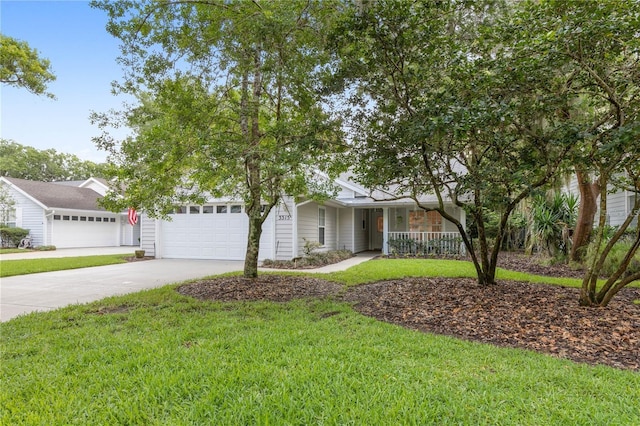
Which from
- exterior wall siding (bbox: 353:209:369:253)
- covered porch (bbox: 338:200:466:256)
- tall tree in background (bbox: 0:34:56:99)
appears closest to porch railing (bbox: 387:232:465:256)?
covered porch (bbox: 338:200:466:256)

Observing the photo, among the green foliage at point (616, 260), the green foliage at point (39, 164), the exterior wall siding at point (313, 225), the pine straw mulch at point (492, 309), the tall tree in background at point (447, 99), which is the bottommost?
the pine straw mulch at point (492, 309)

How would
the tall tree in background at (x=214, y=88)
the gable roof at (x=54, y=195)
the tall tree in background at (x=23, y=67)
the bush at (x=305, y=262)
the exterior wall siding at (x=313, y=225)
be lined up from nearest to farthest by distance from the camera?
1. the tall tree in background at (x=214, y=88)
2. the tall tree in background at (x=23, y=67)
3. the bush at (x=305, y=262)
4. the exterior wall siding at (x=313, y=225)
5. the gable roof at (x=54, y=195)

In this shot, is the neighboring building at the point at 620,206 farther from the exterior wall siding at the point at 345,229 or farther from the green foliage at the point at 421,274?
the exterior wall siding at the point at 345,229

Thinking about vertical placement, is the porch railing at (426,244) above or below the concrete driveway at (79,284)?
above

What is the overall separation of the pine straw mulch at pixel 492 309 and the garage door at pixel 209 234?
509 centimetres

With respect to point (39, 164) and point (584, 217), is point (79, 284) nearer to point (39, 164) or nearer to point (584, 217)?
point (584, 217)

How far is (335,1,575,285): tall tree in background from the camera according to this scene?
4.52 metres

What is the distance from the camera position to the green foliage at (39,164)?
1320 inches

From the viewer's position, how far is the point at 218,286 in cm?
729

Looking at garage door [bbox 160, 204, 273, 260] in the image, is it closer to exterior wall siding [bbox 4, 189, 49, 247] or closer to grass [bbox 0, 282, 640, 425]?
grass [bbox 0, 282, 640, 425]

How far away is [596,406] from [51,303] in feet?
24.6

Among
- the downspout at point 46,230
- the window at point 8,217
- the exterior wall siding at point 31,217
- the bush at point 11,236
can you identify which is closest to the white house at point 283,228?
the downspout at point 46,230

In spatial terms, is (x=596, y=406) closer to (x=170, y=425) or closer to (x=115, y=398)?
(x=170, y=425)

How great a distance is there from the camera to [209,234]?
45.0 feet
